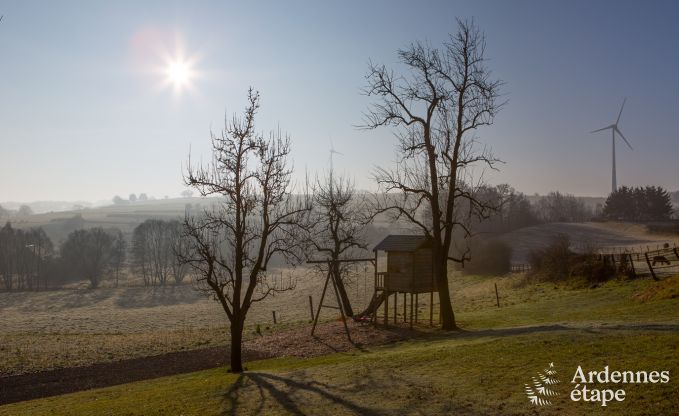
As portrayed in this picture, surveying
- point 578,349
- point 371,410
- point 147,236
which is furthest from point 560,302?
point 147,236

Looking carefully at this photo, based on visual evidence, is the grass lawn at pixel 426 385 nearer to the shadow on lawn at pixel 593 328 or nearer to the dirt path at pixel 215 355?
the shadow on lawn at pixel 593 328

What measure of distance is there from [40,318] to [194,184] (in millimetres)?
46466

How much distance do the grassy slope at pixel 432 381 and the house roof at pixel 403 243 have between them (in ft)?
25.5

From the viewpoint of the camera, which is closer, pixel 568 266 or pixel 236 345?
pixel 236 345

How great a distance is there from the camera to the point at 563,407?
11.5 meters

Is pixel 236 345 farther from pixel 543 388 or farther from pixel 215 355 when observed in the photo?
pixel 543 388

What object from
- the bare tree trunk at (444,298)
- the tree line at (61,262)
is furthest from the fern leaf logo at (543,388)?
the tree line at (61,262)

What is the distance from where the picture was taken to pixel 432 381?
48.8 ft

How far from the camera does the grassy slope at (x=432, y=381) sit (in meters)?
12.5

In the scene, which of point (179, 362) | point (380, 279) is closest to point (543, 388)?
point (179, 362)

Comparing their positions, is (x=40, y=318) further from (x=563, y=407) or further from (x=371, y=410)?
(x=563, y=407)

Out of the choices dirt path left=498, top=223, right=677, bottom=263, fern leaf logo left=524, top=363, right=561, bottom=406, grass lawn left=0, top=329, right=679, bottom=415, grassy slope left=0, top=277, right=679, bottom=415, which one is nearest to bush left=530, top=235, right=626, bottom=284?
grassy slope left=0, top=277, right=679, bottom=415

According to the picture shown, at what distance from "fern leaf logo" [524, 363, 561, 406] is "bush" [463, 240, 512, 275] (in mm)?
50532

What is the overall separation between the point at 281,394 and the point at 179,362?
12.8 meters
